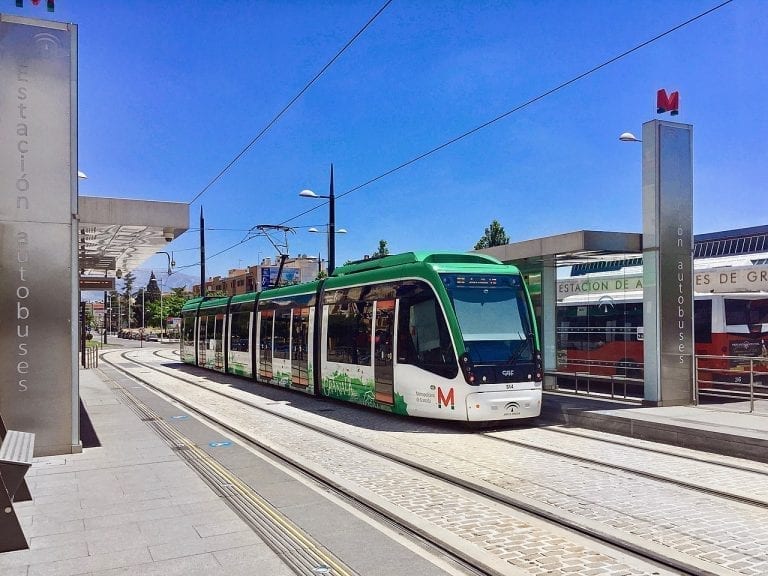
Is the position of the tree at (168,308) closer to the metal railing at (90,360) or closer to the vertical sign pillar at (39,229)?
the metal railing at (90,360)

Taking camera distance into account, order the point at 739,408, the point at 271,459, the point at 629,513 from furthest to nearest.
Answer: the point at 739,408 → the point at 271,459 → the point at 629,513

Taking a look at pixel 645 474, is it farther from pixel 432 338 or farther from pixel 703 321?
pixel 703 321

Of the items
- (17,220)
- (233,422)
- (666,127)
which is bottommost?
(233,422)

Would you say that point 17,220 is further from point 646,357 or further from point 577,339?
point 577,339

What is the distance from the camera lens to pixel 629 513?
6.46 m

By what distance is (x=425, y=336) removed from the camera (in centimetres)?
1166

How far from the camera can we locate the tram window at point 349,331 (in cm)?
1344

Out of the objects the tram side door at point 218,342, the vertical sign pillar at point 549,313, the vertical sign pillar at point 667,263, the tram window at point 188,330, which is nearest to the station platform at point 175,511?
the vertical sign pillar at point 667,263

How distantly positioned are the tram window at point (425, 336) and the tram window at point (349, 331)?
1.32m

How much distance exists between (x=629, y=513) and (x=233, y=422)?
8.30 meters

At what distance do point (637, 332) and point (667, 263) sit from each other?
4.72m

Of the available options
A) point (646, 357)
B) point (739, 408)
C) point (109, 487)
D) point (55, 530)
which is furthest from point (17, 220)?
point (739, 408)

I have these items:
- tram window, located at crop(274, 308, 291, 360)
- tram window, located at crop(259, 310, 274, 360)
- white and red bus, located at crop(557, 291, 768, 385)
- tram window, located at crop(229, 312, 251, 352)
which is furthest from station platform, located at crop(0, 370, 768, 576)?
tram window, located at crop(229, 312, 251, 352)

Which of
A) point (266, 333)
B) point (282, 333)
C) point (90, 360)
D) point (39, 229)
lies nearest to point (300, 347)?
point (282, 333)
